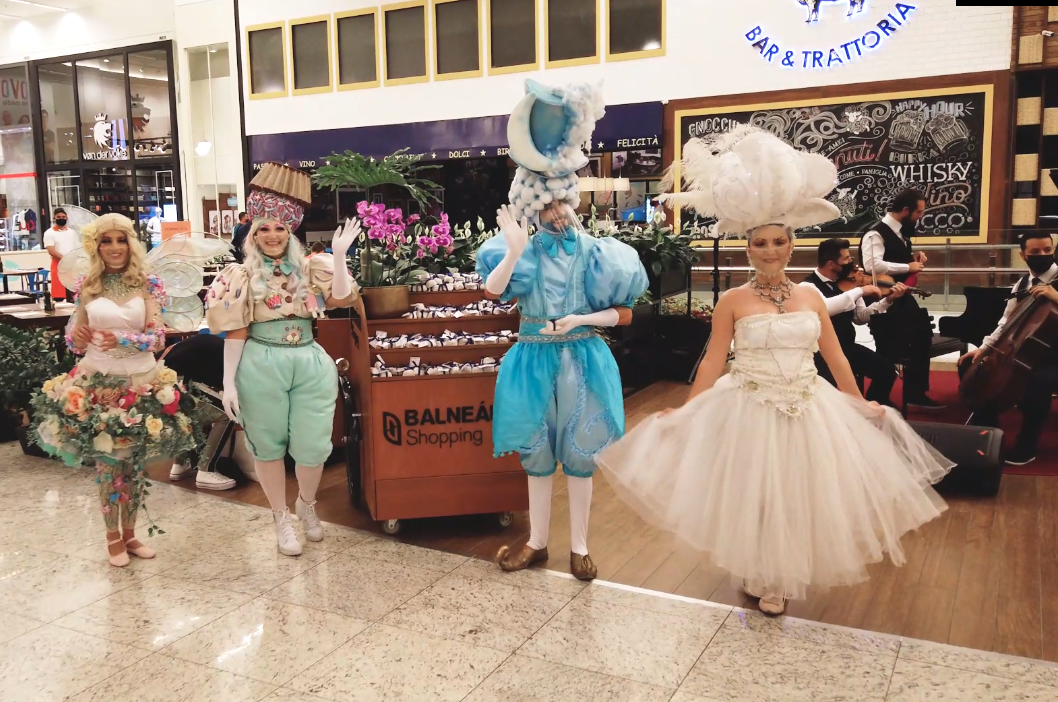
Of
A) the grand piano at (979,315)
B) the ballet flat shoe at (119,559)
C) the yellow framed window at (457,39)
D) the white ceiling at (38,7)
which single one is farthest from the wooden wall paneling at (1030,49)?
the white ceiling at (38,7)

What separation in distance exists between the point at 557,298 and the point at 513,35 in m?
10.1

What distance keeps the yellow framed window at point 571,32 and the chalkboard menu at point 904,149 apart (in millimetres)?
2581

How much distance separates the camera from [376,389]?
3.78m

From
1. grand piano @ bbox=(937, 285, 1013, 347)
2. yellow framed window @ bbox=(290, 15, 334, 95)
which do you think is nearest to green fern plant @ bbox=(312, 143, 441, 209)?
grand piano @ bbox=(937, 285, 1013, 347)

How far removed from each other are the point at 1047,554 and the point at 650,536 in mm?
1661

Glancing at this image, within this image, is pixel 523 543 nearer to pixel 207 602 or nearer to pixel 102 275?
pixel 207 602

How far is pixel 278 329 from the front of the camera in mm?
3645

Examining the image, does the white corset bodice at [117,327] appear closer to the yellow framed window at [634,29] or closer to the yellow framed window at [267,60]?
the yellow framed window at [634,29]

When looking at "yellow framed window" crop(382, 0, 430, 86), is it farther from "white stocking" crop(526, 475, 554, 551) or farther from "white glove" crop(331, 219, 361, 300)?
"white stocking" crop(526, 475, 554, 551)

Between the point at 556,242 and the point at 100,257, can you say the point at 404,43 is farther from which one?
the point at 556,242

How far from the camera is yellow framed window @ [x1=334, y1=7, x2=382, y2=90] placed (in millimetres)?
13602

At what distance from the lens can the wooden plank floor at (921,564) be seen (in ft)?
9.96

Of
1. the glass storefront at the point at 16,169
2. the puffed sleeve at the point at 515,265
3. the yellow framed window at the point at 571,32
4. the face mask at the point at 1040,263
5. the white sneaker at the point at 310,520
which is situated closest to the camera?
the puffed sleeve at the point at 515,265

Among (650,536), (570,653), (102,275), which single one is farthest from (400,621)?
(102,275)
